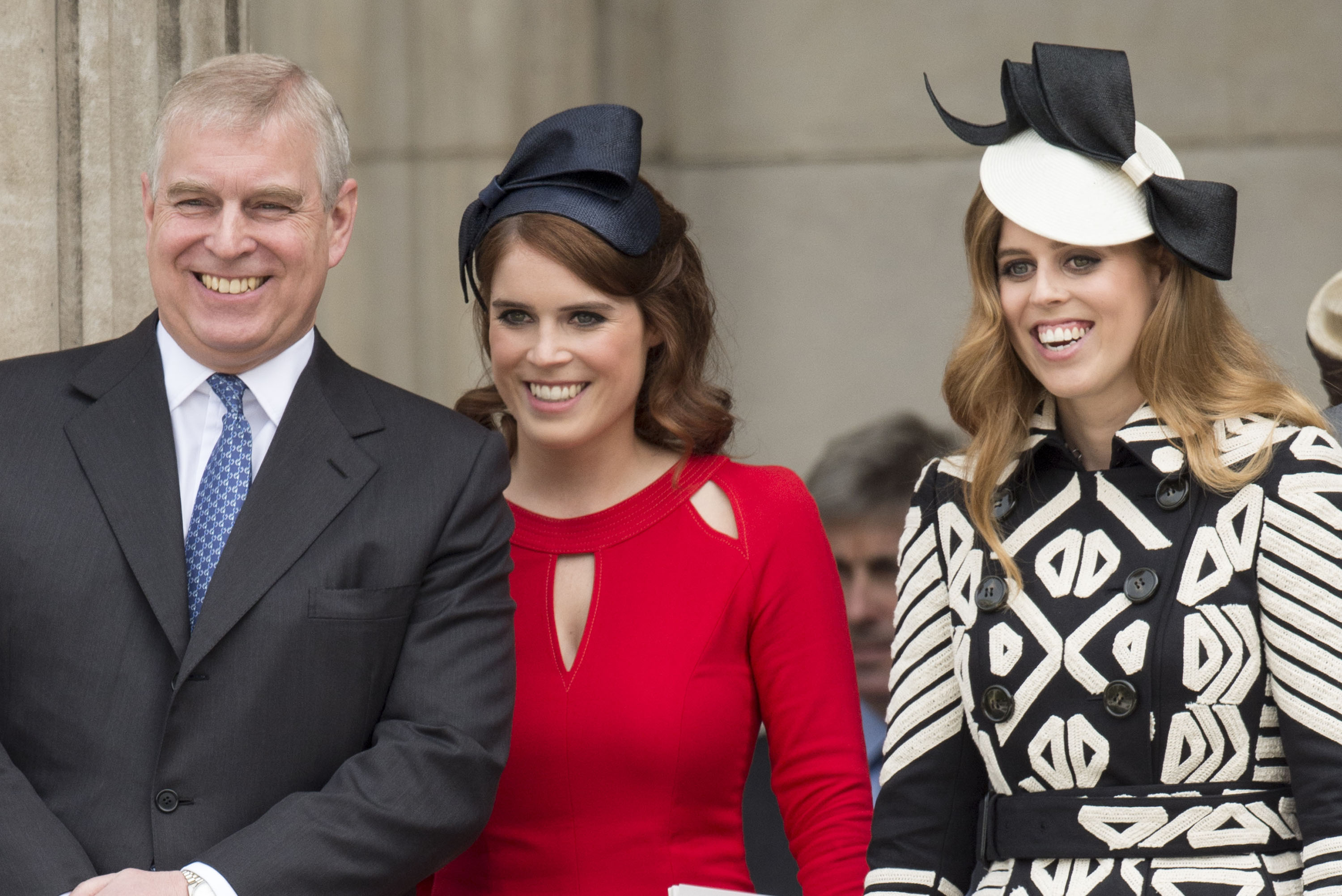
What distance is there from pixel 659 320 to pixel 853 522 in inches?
97.4

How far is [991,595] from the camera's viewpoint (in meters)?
2.36

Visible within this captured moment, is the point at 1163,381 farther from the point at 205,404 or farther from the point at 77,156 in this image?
the point at 77,156

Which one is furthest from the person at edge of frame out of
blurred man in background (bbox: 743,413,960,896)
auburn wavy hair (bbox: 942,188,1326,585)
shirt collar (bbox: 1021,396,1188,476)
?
blurred man in background (bbox: 743,413,960,896)

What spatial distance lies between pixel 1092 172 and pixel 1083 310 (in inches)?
7.5

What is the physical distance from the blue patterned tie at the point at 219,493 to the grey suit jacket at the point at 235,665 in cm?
4

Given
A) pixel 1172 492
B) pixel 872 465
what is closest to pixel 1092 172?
pixel 1172 492

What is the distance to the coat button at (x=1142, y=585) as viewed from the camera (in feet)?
7.28

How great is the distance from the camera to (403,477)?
2.43m

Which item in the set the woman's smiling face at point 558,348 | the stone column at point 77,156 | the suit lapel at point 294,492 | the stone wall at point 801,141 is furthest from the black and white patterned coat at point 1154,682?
the stone wall at point 801,141

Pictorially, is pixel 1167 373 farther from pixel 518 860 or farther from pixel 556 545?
pixel 518 860

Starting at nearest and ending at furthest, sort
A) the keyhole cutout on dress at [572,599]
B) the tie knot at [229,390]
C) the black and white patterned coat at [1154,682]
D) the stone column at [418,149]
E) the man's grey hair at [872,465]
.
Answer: the black and white patterned coat at [1154,682] < the tie knot at [229,390] < the keyhole cutout on dress at [572,599] < the stone column at [418,149] < the man's grey hair at [872,465]

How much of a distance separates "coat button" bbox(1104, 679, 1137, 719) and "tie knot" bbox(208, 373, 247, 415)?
4.10 feet

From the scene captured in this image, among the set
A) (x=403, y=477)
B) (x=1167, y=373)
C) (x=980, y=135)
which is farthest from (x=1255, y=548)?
(x=403, y=477)

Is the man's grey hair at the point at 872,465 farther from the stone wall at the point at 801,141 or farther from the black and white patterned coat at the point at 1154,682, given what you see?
the black and white patterned coat at the point at 1154,682
